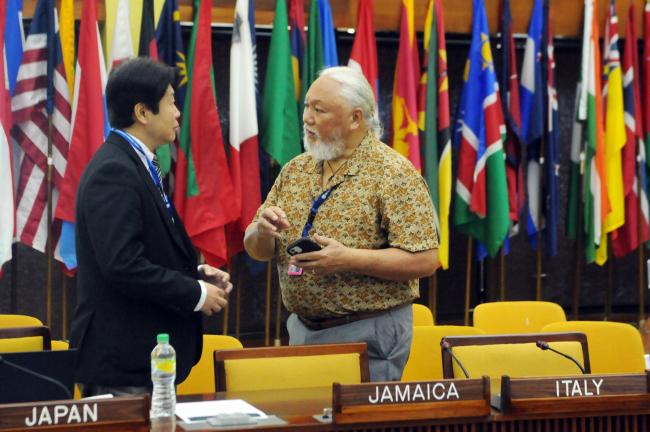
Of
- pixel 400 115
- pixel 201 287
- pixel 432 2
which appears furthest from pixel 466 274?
pixel 201 287

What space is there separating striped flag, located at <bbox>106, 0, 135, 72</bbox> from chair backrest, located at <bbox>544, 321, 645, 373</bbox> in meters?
2.75

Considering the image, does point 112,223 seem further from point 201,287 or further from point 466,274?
point 466,274

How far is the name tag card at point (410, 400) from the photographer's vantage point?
8.32 feet

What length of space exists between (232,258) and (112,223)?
336 centimetres

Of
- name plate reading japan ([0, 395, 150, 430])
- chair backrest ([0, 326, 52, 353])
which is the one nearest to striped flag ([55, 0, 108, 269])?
chair backrest ([0, 326, 52, 353])

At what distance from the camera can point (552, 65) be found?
6.53m

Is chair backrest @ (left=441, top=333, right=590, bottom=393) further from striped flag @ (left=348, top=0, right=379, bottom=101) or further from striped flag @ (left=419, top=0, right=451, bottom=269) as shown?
striped flag @ (left=348, top=0, right=379, bottom=101)

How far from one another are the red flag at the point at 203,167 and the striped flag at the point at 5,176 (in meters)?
0.88

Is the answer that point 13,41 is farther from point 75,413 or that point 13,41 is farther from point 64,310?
point 75,413

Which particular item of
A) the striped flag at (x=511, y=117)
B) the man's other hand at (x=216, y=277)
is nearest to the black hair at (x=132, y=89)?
the man's other hand at (x=216, y=277)

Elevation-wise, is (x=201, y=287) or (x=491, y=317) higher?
(x=201, y=287)

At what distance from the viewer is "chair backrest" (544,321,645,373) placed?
4.30 meters

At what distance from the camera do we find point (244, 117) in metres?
5.87

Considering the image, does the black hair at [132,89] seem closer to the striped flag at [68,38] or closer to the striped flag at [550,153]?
the striped flag at [68,38]
